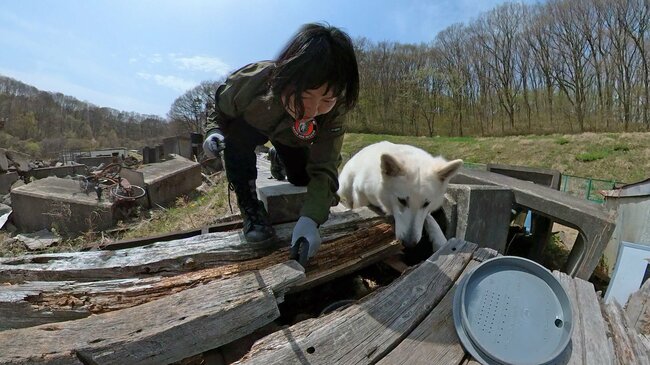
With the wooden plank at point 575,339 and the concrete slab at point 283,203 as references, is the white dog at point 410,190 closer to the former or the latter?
the concrete slab at point 283,203

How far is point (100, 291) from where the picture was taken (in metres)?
1.54

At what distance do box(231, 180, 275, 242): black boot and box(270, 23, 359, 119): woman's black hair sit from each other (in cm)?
74

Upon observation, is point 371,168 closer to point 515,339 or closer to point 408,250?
point 408,250

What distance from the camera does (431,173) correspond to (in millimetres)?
2693

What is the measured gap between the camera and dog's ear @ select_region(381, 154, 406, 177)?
8.52 feet

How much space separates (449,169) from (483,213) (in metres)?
0.48

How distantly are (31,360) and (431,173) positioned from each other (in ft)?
8.17

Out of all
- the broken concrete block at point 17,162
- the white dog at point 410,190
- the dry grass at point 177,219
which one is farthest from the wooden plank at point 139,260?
the broken concrete block at point 17,162

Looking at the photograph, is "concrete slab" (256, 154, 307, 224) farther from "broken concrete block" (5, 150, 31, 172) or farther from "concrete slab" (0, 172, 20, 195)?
"broken concrete block" (5, 150, 31, 172)

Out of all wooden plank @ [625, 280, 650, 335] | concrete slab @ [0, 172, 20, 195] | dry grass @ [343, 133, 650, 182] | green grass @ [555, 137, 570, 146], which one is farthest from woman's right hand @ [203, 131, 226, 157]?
green grass @ [555, 137, 570, 146]

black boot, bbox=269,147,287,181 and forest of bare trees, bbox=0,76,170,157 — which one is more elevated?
forest of bare trees, bbox=0,76,170,157

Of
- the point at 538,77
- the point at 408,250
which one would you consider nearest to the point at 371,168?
the point at 408,250

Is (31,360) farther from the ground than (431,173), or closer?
closer

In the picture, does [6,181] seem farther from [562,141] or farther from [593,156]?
[562,141]
